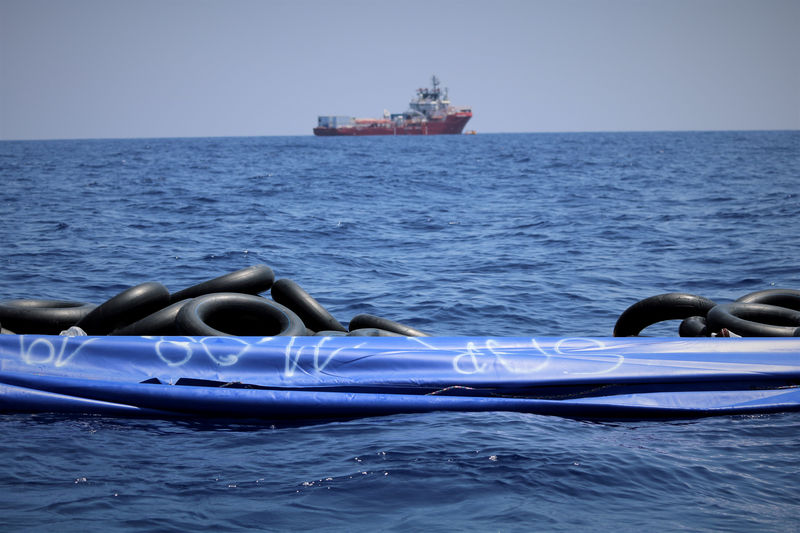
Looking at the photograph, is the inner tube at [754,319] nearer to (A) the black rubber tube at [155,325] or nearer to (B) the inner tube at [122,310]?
(A) the black rubber tube at [155,325]

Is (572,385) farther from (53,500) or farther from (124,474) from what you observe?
(53,500)

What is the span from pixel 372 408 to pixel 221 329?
2339 millimetres

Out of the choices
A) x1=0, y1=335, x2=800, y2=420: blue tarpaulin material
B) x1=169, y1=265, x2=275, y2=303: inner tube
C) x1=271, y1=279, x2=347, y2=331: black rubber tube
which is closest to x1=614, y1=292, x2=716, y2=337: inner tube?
x1=0, y1=335, x2=800, y2=420: blue tarpaulin material

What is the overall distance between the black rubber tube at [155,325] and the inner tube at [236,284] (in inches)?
22.2

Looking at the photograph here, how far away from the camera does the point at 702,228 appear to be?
63.8 ft

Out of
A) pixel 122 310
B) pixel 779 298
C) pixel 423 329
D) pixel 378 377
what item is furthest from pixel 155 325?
pixel 779 298

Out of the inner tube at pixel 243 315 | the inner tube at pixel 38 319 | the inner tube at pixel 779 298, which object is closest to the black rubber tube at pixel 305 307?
the inner tube at pixel 243 315

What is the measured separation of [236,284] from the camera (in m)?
8.11

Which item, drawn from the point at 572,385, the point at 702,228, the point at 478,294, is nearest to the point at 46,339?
the point at 572,385

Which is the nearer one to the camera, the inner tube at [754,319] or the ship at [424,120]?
the inner tube at [754,319]

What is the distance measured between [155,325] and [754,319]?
19.1ft

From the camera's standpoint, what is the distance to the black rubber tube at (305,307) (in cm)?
802

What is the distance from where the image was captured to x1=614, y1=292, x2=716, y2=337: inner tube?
802 centimetres

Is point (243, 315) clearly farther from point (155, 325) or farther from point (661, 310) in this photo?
point (661, 310)
